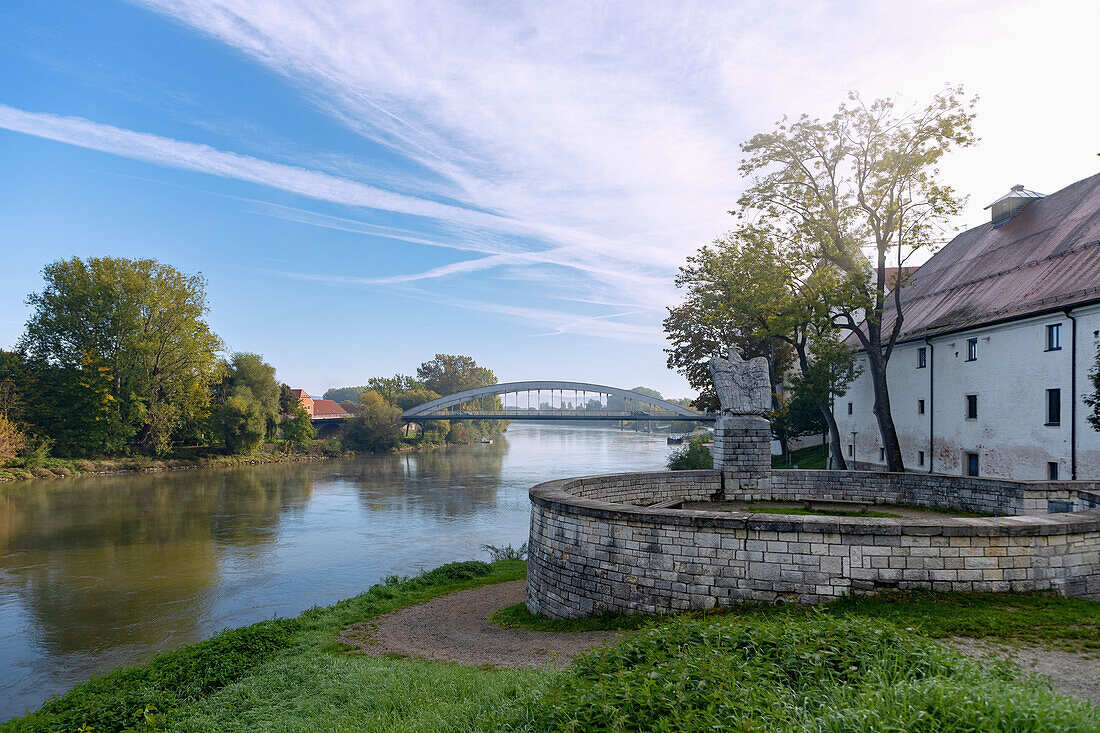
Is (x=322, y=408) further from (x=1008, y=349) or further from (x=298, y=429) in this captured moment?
(x=1008, y=349)

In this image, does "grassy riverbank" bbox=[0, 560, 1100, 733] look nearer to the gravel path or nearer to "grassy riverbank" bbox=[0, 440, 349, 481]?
the gravel path

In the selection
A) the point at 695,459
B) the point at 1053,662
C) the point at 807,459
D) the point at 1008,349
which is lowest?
the point at 695,459

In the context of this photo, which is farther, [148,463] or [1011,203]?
[148,463]

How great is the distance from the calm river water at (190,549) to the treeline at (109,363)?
4801 millimetres

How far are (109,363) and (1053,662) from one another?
4569cm

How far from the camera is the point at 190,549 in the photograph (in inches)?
746

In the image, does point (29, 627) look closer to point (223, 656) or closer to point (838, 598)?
point (223, 656)

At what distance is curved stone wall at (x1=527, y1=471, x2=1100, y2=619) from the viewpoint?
7020 mm

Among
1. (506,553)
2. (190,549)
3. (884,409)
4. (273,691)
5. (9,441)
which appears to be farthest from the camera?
(9,441)

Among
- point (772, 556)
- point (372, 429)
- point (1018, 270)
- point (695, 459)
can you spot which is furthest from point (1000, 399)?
point (372, 429)

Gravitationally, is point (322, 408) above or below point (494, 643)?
above

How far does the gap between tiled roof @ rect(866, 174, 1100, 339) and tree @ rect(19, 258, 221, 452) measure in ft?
132

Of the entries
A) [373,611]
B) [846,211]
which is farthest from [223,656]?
[846,211]

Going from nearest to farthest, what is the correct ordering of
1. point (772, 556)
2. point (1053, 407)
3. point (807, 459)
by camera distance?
point (772, 556)
point (1053, 407)
point (807, 459)
